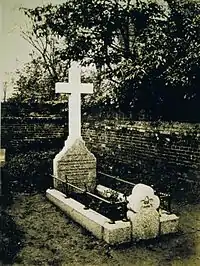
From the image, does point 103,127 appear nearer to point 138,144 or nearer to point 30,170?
point 138,144

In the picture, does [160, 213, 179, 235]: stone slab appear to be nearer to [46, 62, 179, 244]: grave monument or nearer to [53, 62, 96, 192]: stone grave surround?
[46, 62, 179, 244]: grave monument

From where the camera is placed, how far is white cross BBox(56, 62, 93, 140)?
6.94 ft

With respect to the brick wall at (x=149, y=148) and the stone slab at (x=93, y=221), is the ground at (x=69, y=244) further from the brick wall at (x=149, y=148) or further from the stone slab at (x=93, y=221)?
the brick wall at (x=149, y=148)

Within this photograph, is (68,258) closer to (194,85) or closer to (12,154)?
(12,154)

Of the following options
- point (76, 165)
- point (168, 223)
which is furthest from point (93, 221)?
point (76, 165)

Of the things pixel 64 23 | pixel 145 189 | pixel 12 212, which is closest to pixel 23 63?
pixel 64 23

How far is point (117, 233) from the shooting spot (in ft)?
6.39

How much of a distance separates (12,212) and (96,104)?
0.72 metres

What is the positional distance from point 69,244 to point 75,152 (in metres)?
0.71

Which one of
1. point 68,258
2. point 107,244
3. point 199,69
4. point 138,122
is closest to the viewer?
point 68,258

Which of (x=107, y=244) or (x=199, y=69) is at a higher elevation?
(x=199, y=69)

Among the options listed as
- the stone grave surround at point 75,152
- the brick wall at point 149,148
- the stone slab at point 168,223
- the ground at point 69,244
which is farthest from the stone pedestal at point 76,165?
the stone slab at point 168,223

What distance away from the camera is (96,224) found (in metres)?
2.03

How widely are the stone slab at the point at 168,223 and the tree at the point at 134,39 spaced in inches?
22.7
